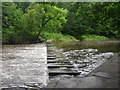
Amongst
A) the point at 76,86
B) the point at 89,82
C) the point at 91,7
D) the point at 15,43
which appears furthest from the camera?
the point at 15,43

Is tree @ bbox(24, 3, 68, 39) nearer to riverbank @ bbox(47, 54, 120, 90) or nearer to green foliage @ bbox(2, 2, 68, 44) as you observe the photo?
green foliage @ bbox(2, 2, 68, 44)

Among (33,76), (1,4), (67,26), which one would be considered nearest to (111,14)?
(33,76)

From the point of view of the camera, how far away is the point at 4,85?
215 inches

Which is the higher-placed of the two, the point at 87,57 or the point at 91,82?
the point at 91,82

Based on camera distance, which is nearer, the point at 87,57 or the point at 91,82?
the point at 91,82

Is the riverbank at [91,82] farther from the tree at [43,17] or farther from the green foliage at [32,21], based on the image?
the tree at [43,17]

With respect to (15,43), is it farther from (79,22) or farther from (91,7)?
(79,22)

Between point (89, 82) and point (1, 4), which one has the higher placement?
point (1, 4)

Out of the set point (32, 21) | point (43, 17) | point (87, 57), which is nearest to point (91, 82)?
point (87, 57)

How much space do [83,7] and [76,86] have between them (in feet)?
21.0

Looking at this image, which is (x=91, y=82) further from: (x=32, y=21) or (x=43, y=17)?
(x=43, y=17)

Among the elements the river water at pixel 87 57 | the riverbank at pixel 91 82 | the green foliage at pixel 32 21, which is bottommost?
the river water at pixel 87 57

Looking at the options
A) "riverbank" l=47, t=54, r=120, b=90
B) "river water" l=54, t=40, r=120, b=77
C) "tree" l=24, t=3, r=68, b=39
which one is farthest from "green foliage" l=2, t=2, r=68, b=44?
"riverbank" l=47, t=54, r=120, b=90

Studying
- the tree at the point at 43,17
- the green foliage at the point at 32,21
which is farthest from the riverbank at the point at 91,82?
the tree at the point at 43,17
